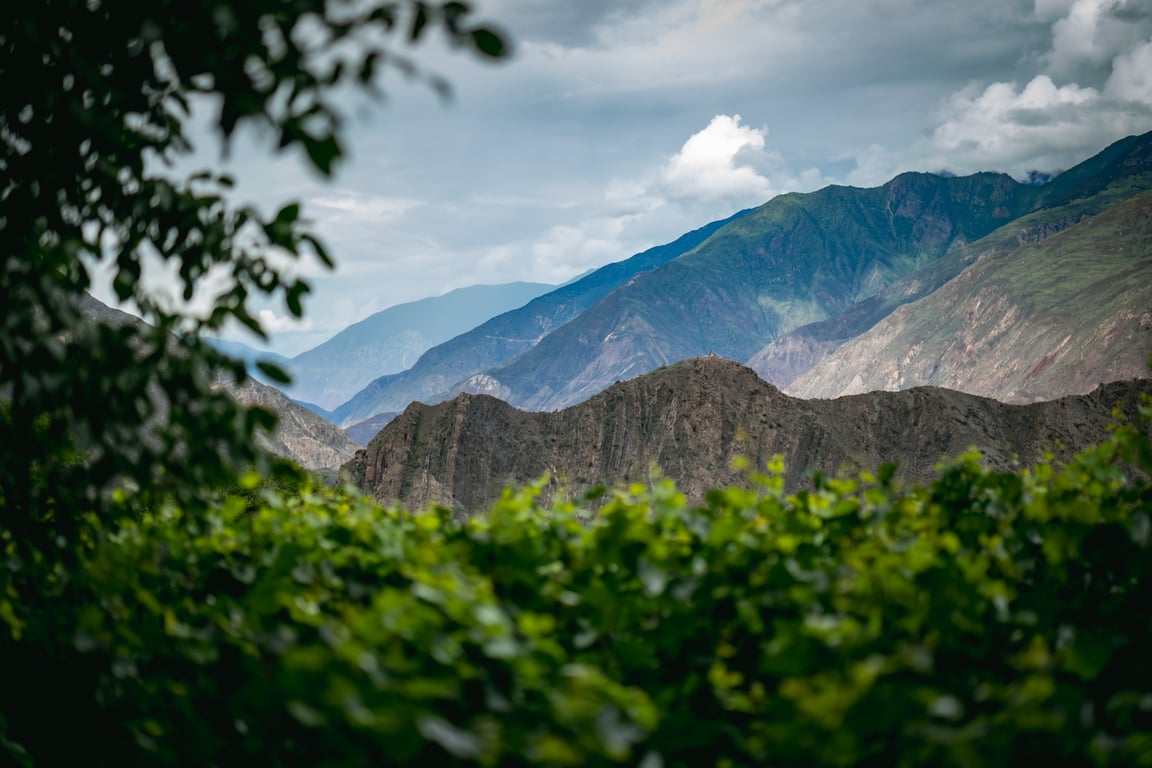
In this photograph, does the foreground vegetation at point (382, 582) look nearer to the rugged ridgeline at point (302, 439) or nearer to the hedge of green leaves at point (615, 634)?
the hedge of green leaves at point (615, 634)

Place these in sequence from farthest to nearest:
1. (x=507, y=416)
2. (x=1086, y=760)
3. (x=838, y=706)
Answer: (x=507, y=416) → (x=1086, y=760) → (x=838, y=706)

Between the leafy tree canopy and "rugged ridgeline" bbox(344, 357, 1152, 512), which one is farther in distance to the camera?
"rugged ridgeline" bbox(344, 357, 1152, 512)

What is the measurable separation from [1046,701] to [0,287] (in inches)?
146

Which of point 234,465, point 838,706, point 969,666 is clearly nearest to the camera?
point 838,706

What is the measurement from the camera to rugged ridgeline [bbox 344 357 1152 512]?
274 ft

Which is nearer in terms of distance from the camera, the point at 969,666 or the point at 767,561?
the point at 969,666

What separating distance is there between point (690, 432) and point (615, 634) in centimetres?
8444

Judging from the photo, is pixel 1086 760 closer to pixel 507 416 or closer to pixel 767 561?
pixel 767 561

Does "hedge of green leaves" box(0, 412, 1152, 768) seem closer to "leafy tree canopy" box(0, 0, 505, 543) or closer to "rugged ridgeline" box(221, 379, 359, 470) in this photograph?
"leafy tree canopy" box(0, 0, 505, 543)

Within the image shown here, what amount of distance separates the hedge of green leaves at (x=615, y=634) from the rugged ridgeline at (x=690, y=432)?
75654 millimetres

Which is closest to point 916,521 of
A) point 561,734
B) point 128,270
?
point 561,734

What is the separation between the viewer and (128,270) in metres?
3.86

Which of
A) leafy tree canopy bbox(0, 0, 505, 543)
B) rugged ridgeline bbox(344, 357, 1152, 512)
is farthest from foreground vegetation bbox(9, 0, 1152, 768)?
Result: rugged ridgeline bbox(344, 357, 1152, 512)

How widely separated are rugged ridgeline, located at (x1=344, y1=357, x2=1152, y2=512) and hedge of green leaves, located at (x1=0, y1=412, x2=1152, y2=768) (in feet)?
248
